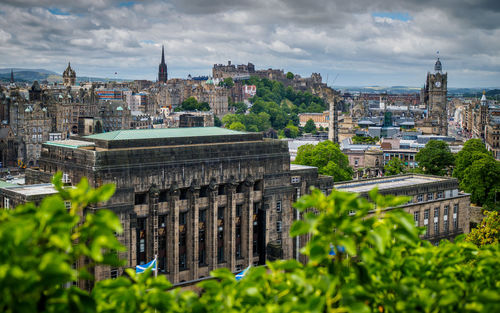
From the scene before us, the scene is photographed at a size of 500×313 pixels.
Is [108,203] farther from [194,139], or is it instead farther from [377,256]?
[377,256]

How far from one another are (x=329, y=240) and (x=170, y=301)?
4.52m

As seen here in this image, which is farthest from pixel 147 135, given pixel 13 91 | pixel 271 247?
pixel 13 91

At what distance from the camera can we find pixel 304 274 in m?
15.2

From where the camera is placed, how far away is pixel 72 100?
614 feet

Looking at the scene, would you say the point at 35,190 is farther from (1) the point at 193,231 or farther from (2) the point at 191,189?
(1) the point at 193,231

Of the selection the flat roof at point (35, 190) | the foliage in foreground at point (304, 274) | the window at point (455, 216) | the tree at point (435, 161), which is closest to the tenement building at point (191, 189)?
the flat roof at point (35, 190)

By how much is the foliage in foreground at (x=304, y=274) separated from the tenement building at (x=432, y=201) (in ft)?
179

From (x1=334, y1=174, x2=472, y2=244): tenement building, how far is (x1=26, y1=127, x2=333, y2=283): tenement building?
1389cm

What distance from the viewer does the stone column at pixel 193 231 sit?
55.6 meters

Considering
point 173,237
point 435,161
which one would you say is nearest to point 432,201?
point 173,237

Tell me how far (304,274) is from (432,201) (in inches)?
2585

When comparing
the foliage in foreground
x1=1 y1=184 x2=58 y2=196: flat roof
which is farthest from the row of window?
the foliage in foreground

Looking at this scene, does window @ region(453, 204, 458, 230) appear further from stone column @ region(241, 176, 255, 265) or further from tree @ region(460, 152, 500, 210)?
stone column @ region(241, 176, 255, 265)

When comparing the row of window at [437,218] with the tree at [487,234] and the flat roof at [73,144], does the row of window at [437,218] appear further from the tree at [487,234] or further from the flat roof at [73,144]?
the flat roof at [73,144]
